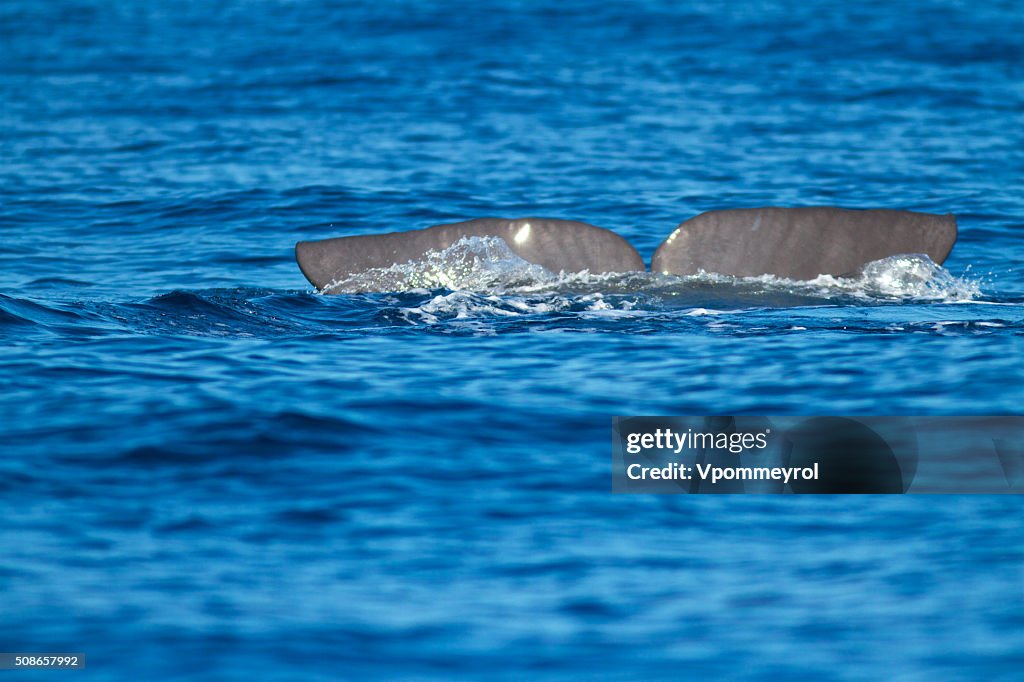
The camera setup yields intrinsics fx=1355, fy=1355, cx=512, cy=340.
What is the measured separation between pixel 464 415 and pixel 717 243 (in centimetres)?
328

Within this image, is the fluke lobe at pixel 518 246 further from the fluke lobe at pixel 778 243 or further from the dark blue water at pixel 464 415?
the fluke lobe at pixel 778 243

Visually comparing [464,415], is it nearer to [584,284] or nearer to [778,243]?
[584,284]

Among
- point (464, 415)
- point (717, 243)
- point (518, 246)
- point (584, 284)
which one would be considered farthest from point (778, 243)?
point (464, 415)

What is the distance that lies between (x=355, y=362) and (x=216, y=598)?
3.12m

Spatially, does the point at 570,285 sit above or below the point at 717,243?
below

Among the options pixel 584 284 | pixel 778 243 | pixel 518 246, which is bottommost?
pixel 584 284

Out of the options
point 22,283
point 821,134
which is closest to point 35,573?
point 22,283

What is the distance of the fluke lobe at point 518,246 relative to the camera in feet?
29.6

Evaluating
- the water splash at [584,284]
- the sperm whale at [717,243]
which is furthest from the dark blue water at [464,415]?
the sperm whale at [717,243]

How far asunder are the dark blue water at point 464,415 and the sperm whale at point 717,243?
167 mm

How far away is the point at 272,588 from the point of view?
4562 mm

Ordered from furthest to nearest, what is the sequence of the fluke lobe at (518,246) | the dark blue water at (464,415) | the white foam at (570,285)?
the fluke lobe at (518,246), the white foam at (570,285), the dark blue water at (464,415)

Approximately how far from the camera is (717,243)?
909 cm

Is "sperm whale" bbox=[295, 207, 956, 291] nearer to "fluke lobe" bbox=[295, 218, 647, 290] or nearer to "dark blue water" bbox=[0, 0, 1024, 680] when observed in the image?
"fluke lobe" bbox=[295, 218, 647, 290]
